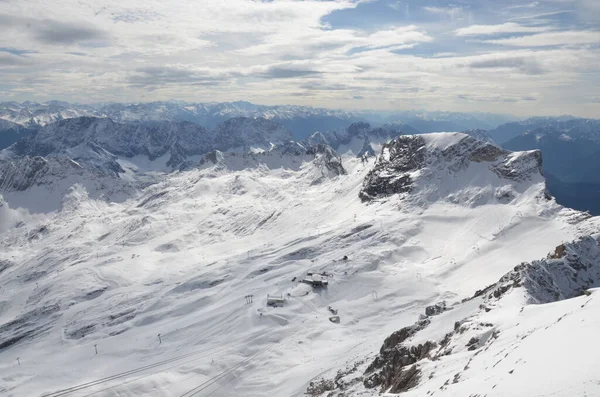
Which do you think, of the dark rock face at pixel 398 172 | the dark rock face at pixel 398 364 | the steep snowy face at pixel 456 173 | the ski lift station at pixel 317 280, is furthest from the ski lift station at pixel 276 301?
the dark rock face at pixel 398 172

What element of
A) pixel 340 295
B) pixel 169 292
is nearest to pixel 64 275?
pixel 169 292

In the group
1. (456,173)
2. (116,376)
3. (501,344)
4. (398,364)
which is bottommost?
(116,376)

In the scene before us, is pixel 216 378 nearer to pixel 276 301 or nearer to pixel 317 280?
pixel 276 301

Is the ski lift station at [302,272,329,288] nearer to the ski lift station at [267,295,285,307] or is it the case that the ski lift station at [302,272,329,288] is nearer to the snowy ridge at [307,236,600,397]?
the ski lift station at [267,295,285,307]

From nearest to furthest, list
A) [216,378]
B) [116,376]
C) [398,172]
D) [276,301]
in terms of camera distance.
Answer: [216,378]
[116,376]
[276,301]
[398,172]

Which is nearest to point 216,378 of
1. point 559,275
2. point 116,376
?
point 116,376
